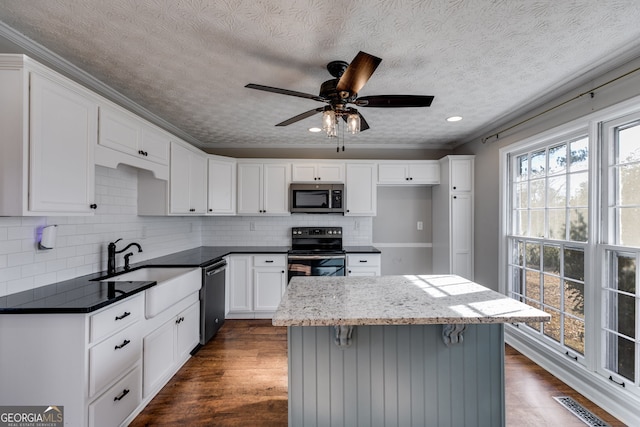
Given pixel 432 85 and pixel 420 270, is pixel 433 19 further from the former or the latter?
pixel 420 270

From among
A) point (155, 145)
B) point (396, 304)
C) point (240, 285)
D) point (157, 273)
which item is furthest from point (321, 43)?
point (240, 285)

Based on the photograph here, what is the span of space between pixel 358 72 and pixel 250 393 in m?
2.40

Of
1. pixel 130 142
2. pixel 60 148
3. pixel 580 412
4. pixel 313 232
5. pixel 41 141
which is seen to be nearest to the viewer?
pixel 41 141

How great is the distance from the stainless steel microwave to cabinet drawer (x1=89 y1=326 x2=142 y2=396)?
2468 mm

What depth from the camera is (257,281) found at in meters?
3.75

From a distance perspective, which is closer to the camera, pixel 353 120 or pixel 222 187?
pixel 353 120

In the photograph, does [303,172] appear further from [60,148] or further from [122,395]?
[122,395]

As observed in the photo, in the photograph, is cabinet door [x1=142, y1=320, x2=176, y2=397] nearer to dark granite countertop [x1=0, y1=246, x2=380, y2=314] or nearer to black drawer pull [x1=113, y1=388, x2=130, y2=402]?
black drawer pull [x1=113, y1=388, x2=130, y2=402]

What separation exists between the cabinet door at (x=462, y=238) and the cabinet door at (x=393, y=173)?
2.74 ft

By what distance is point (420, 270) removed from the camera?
14.6 feet

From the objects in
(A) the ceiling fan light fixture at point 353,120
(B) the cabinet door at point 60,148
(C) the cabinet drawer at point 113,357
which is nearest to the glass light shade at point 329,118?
(A) the ceiling fan light fixture at point 353,120

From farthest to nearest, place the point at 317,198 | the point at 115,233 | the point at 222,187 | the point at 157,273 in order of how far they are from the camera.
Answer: the point at 317,198 < the point at 222,187 < the point at 157,273 < the point at 115,233

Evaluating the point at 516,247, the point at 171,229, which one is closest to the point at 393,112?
the point at 516,247

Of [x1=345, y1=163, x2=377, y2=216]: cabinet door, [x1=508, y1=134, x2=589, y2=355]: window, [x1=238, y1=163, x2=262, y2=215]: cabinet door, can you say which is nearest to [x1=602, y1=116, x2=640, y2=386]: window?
[x1=508, y1=134, x2=589, y2=355]: window
